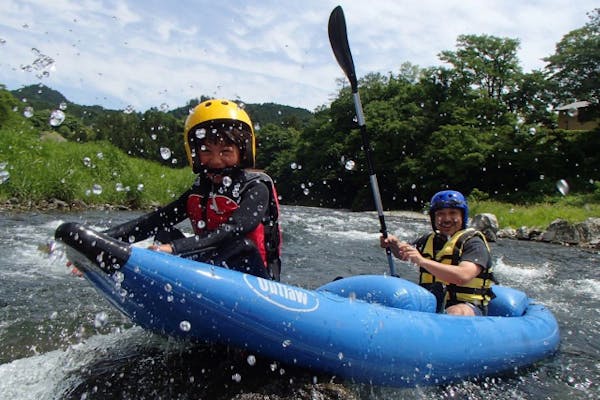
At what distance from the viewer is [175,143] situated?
52875 mm

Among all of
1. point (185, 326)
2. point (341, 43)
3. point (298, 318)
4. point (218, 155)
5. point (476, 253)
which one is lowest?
point (185, 326)

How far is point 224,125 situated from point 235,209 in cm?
51

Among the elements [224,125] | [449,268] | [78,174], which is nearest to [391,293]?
[449,268]

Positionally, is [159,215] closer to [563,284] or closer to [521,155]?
[563,284]

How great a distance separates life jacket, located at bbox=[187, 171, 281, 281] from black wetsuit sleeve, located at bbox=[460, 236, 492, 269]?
4.29ft

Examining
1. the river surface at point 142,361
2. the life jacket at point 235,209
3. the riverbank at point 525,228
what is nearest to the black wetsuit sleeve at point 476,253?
the river surface at point 142,361

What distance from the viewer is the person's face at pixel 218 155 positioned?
2965mm

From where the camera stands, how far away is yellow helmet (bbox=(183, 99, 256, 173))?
290 cm

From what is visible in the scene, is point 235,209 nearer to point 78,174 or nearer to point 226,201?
point 226,201

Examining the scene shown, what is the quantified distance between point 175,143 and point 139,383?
52204 mm

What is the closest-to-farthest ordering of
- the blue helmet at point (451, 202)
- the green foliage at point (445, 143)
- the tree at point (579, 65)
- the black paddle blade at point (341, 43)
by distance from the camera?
the blue helmet at point (451, 202)
the black paddle blade at point (341, 43)
the green foliage at point (445, 143)
the tree at point (579, 65)

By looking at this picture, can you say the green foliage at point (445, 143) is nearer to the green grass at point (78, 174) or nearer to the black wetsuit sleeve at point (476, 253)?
the green grass at point (78, 174)

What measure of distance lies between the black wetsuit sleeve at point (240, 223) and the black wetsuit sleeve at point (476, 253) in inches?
57.4

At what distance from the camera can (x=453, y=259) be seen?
346cm
